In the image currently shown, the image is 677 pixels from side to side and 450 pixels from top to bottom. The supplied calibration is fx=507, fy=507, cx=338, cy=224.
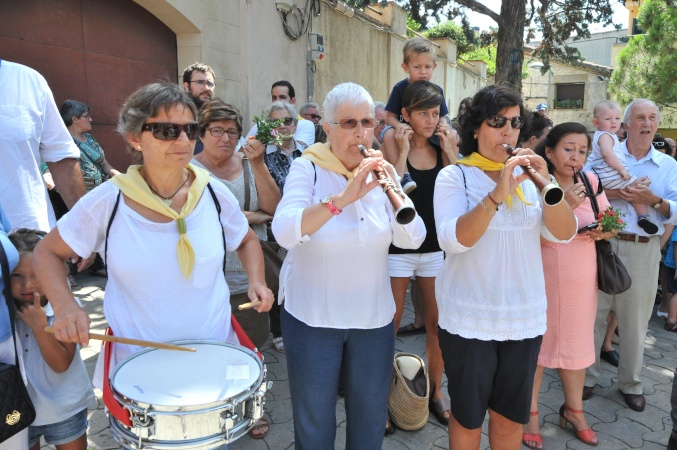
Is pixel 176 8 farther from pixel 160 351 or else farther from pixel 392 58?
pixel 392 58

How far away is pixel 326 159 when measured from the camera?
2.47 m

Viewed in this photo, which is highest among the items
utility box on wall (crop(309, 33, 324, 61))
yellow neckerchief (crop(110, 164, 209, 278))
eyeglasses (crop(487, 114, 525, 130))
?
utility box on wall (crop(309, 33, 324, 61))

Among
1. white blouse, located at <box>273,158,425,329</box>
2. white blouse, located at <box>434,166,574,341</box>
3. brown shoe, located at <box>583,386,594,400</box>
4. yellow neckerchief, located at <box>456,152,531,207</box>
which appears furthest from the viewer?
brown shoe, located at <box>583,386,594,400</box>


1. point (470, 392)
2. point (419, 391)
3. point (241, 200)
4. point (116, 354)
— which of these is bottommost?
point (419, 391)

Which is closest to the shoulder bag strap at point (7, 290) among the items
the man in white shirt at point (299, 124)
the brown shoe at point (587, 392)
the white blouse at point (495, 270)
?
the white blouse at point (495, 270)

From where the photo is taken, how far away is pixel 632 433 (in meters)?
3.53

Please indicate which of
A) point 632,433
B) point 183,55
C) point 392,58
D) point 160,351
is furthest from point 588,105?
point 160,351

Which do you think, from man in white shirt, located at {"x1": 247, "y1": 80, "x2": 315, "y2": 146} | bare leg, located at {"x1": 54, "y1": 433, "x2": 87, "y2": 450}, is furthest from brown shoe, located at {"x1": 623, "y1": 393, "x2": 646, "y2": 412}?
bare leg, located at {"x1": 54, "y1": 433, "x2": 87, "y2": 450}

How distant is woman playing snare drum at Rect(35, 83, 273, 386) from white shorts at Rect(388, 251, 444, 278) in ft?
4.73

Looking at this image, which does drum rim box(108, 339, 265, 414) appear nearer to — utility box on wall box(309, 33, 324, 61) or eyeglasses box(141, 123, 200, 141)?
eyeglasses box(141, 123, 200, 141)

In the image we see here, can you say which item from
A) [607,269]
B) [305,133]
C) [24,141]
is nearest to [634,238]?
[607,269]

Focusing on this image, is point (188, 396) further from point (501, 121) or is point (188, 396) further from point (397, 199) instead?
point (501, 121)

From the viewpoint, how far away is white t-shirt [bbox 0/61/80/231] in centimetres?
272

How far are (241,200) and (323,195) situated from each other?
115cm
